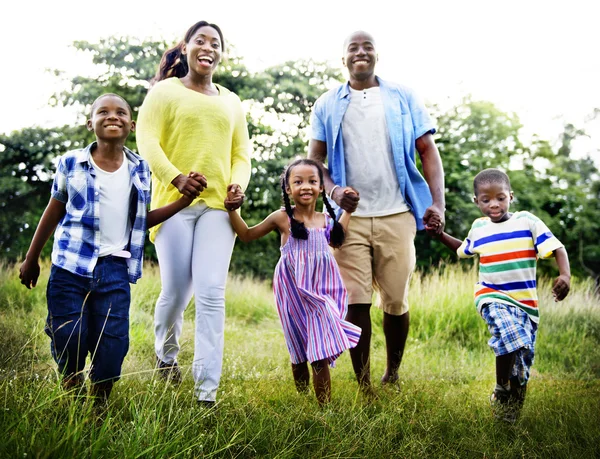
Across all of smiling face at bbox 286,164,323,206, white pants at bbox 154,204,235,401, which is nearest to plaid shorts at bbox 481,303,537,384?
smiling face at bbox 286,164,323,206

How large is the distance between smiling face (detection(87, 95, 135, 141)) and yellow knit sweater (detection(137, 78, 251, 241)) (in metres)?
0.29

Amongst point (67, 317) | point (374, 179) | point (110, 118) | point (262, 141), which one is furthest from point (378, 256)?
point (262, 141)

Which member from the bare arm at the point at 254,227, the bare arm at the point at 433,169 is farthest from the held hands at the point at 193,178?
the bare arm at the point at 433,169

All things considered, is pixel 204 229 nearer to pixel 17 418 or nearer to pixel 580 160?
pixel 17 418

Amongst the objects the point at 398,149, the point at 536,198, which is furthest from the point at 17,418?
the point at 536,198

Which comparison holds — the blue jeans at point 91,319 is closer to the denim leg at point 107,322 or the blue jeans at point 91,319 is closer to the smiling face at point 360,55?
the denim leg at point 107,322

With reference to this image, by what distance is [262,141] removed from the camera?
13.5 meters

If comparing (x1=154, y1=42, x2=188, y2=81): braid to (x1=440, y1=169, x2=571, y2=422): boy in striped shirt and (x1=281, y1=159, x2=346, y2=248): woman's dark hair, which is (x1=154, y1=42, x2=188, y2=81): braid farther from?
(x1=440, y1=169, x2=571, y2=422): boy in striped shirt

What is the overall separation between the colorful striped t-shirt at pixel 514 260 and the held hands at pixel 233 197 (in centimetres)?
156

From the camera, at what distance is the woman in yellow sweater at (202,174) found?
12.2 ft

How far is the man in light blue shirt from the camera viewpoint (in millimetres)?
4281

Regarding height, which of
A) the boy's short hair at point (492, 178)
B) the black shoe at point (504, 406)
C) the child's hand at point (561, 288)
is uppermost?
the boy's short hair at point (492, 178)

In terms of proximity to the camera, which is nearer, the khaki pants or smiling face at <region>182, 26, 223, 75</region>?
smiling face at <region>182, 26, 223, 75</region>

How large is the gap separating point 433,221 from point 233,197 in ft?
4.39
